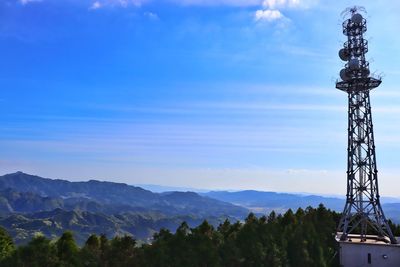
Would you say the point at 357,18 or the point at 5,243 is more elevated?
the point at 357,18

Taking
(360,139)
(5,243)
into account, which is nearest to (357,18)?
(360,139)

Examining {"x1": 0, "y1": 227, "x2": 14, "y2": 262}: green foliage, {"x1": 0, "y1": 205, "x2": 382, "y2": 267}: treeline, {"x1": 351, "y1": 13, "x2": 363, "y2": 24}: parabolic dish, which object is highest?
{"x1": 351, "y1": 13, "x2": 363, "y2": 24}: parabolic dish

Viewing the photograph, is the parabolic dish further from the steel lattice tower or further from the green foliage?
the green foliage

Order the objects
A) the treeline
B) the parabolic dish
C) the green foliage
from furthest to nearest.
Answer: the green foliage < the parabolic dish < the treeline

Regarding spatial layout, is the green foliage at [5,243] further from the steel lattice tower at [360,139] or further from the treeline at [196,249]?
the steel lattice tower at [360,139]

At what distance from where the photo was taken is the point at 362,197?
4972 cm

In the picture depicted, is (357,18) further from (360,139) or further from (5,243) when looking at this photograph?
(5,243)

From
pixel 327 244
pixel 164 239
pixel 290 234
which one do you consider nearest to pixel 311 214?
pixel 327 244

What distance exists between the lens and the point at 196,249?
39969 millimetres

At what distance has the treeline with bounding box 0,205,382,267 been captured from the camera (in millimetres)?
34844

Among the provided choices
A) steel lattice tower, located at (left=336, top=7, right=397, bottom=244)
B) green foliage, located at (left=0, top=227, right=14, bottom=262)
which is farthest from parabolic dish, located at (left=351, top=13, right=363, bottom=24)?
green foliage, located at (left=0, top=227, right=14, bottom=262)

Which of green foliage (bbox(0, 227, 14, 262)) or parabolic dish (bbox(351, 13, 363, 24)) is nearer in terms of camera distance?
parabolic dish (bbox(351, 13, 363, 24))

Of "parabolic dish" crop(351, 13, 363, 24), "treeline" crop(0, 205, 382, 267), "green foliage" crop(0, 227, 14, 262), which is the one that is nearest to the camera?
"treeline" crop(0, 205, 382, 267)

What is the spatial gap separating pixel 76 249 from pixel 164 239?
871cm
